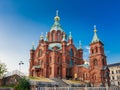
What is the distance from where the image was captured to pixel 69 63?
6331 centimetres

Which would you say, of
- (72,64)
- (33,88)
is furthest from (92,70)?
(33,88)

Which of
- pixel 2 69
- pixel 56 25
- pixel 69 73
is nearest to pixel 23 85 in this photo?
pixel 2 69

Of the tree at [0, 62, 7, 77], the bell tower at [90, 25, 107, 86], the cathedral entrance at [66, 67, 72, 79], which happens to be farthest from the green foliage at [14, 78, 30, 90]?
the cathedral entrance at [66, 67, 72, 79]

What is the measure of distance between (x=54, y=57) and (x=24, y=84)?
25.1 metres

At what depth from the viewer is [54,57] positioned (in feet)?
191

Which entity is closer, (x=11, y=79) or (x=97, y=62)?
(x=11, y=79)

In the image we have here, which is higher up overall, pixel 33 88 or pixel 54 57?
pixel 54 57

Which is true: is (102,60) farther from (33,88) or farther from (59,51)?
(33,88)

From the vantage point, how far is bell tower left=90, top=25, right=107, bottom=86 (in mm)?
54619

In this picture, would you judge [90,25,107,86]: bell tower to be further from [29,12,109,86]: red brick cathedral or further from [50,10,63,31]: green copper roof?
[50,10,63,31]: green copper roof

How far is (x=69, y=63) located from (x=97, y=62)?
10778mm

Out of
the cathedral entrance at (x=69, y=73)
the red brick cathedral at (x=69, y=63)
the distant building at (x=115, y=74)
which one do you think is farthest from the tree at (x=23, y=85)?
the distant building at (x=115, y=74)

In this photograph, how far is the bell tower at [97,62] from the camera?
179ft

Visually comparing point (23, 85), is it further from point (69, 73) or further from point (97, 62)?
point (97, 62)
